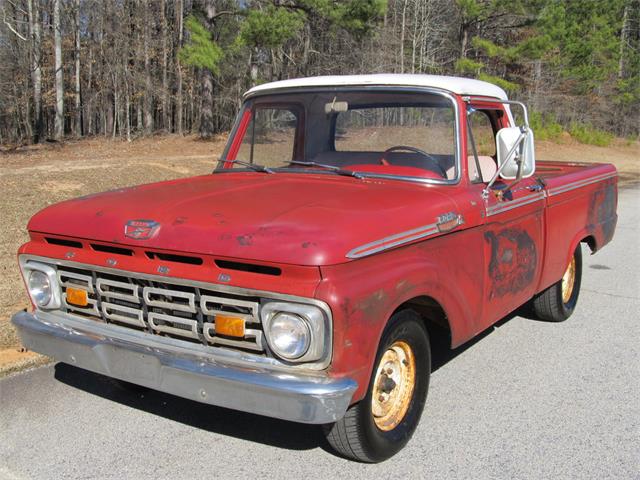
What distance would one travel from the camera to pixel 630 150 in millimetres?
32250

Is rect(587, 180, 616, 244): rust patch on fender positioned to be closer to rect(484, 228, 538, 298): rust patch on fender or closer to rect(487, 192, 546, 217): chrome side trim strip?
rect(487, 192, 546, 217): chrome side trim strip

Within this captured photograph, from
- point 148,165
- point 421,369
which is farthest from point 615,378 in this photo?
point 148,165

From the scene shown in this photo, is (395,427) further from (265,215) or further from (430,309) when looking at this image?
(265,215)

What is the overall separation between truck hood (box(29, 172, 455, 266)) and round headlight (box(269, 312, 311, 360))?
0.25 m

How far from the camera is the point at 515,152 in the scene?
155 inches

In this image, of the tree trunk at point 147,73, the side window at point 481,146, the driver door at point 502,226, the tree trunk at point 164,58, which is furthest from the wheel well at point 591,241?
the tree trunk at point 164,58

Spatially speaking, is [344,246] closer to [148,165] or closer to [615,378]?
[615,378]

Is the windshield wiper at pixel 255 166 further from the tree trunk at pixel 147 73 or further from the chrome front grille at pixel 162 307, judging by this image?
the tree trunk at pixel 147 73

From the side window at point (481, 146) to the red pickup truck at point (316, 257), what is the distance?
0.06 ft

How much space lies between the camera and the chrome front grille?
2.83m

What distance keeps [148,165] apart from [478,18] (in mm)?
16989

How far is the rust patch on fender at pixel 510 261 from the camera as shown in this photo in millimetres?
3941

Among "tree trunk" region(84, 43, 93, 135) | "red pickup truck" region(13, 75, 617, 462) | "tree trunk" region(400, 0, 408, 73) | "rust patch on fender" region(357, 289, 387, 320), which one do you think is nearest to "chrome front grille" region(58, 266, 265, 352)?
"red pickup truck" region(13, 75, 617, 462)

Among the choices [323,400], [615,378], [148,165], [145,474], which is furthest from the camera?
[148,165]
